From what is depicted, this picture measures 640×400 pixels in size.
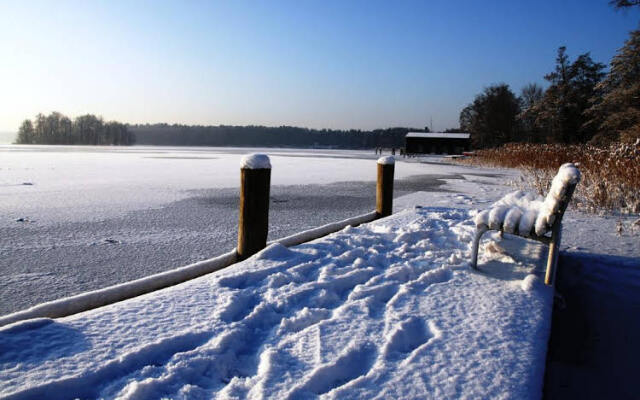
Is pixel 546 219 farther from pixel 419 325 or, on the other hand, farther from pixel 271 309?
pixel 271 309

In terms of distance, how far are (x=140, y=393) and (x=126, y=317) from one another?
0.69 meters

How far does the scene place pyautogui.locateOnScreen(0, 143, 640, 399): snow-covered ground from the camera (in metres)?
1.69

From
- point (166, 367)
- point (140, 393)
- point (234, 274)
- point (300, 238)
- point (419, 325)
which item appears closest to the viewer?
point (140, 393)

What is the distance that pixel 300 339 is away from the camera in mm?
2102

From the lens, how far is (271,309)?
2.43 metres

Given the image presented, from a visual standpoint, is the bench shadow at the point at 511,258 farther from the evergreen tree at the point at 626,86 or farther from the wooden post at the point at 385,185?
the evergreen tree at the point at 626,86

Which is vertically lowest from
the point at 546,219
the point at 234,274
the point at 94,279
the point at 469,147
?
the point at 94,279

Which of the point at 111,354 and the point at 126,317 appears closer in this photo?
the point at 111,354

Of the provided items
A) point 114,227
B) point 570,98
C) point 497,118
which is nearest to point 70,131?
point 497,118

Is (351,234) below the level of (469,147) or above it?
below

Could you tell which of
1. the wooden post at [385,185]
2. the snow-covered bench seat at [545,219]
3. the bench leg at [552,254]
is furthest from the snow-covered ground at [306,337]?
the wooden post at [385,185]

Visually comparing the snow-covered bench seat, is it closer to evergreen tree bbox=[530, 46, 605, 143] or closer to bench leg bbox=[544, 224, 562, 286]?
bench leg bbox=[544, 224, 562, 286]

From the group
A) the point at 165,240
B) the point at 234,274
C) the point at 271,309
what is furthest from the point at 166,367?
the point at 165,240

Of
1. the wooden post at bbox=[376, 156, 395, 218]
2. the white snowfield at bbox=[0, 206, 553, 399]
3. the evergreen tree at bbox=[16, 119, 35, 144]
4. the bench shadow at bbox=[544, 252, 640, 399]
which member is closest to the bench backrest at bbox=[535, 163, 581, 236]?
the white snowfield at bbox=[0, 206, 553, 399]
